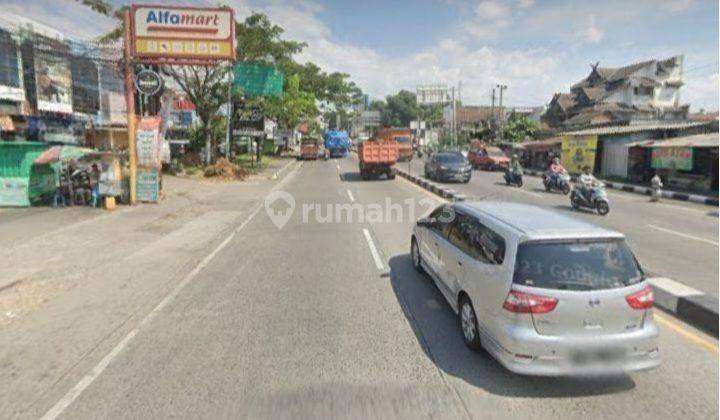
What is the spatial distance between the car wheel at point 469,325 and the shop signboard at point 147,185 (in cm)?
1379

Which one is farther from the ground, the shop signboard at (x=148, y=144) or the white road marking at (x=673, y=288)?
the shop signboard at (x=148, y=144)

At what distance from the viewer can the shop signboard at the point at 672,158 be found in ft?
71.8

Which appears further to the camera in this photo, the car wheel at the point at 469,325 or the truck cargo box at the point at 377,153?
the truck cargo box at the point at 377,153

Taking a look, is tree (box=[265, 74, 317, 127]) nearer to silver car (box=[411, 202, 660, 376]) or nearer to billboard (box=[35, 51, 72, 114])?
billboard (box=[35, 51, 72, 114])

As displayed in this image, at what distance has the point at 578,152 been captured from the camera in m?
31.0

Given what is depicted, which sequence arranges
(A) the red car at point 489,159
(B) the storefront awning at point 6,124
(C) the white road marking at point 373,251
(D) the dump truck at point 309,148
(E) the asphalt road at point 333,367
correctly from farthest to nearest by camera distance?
(D) the dump truck at point 309,148 < (A) the red car at point 489,159 < (B) the storefront awning at point 6,124 < (C) the white road marking at point 373,251 < (E) the asphalt road at point 333,367

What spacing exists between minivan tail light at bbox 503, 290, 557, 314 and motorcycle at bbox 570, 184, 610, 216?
471 inches

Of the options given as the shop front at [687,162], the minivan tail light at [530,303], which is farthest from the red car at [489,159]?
the minivan tail light at [530,303]

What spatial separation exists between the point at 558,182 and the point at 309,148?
30.5 metres

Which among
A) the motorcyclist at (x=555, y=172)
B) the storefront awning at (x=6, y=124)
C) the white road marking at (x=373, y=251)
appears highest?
the storefront awning at (x=6, y=124)

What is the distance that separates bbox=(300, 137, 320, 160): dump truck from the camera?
46.9 meters

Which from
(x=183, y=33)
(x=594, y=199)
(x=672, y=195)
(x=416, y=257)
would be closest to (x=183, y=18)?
(x=183, y=33)

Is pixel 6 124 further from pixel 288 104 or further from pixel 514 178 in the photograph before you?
pixel 514 178

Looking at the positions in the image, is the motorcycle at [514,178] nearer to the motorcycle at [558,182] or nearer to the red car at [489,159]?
the motorcycle at [558,182]
